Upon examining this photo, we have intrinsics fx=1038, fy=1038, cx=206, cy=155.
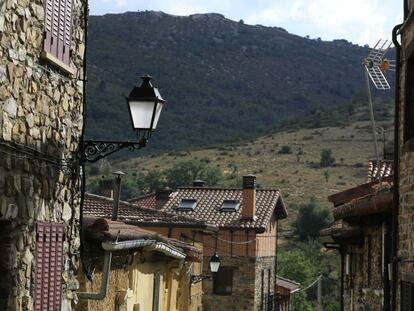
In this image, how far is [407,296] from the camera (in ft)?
36.6

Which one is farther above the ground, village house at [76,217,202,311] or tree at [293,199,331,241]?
tree at [293,199,331,241]

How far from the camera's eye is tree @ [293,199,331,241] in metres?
66.8

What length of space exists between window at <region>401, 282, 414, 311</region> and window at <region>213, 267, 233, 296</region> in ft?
110

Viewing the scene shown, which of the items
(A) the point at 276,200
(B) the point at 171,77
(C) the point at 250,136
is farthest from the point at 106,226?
(B) the point at 171,77

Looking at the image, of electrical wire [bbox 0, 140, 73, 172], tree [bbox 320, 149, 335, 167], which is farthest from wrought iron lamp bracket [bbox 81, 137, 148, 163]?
tree [bbox 320, 149, 335, 167]

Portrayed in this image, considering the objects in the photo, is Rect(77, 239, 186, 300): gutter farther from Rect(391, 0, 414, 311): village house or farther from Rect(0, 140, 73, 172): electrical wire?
Rect(391, 0, 414, 311): village house

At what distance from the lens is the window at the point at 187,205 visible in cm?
4569

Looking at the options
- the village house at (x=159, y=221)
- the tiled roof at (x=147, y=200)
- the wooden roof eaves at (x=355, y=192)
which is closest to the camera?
the wooden roof eaves at (x=355, y=192)

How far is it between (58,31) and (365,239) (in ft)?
29.9

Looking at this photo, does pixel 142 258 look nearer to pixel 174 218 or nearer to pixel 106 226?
pixel 106 226

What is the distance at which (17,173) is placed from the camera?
27.5ft

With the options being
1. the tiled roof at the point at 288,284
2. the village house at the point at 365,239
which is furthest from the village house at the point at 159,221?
the tiled roof at the point at 288,284

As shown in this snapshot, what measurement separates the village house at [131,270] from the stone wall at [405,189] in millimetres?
3178

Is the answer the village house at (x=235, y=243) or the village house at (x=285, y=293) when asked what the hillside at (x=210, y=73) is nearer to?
the village house at (x=285, y=293)
